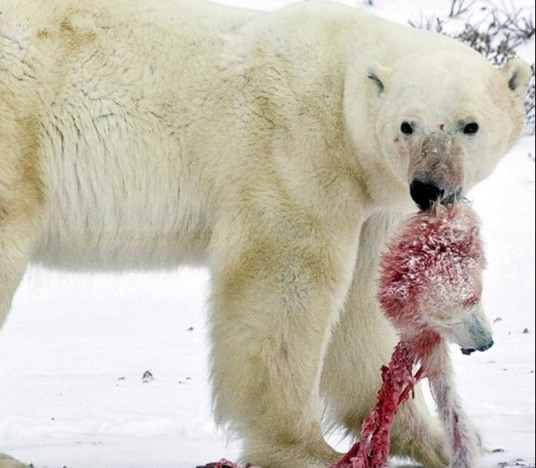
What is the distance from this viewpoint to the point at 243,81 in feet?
13.9

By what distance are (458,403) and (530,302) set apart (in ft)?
12.0

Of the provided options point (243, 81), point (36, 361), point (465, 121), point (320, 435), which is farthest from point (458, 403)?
point (36, 361)

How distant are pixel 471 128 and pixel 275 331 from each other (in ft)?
2.72

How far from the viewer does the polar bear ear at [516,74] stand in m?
4.12

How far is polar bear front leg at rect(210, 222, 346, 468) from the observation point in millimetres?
4117

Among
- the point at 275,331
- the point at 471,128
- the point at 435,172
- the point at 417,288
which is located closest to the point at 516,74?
the point at 471,128

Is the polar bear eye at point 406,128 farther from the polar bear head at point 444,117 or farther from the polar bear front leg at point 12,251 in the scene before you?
the polar bear front leg at point 12,251

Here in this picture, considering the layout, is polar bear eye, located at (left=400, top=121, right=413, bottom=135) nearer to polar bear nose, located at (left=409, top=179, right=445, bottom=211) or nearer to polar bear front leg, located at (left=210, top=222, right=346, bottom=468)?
polar bear nose, located at (left=409, top=179, right=445, bottom=211)

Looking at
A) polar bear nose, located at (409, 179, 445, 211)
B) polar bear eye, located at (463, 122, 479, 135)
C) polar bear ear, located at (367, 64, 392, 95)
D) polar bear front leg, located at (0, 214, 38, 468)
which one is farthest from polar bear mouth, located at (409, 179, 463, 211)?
polar bear front leg, located at (0, 214, 38, 468)

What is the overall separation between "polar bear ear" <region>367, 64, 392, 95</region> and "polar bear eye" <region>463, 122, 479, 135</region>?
1.00 feet

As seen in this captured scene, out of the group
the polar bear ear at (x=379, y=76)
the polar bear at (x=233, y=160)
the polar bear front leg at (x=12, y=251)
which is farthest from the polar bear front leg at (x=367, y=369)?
the polar bear front leg at (x=12, y=251)

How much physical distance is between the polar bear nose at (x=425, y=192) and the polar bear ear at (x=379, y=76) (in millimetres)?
449

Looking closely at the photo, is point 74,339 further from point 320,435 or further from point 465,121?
point 465,121

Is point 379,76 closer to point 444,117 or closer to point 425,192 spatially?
point 444,117
